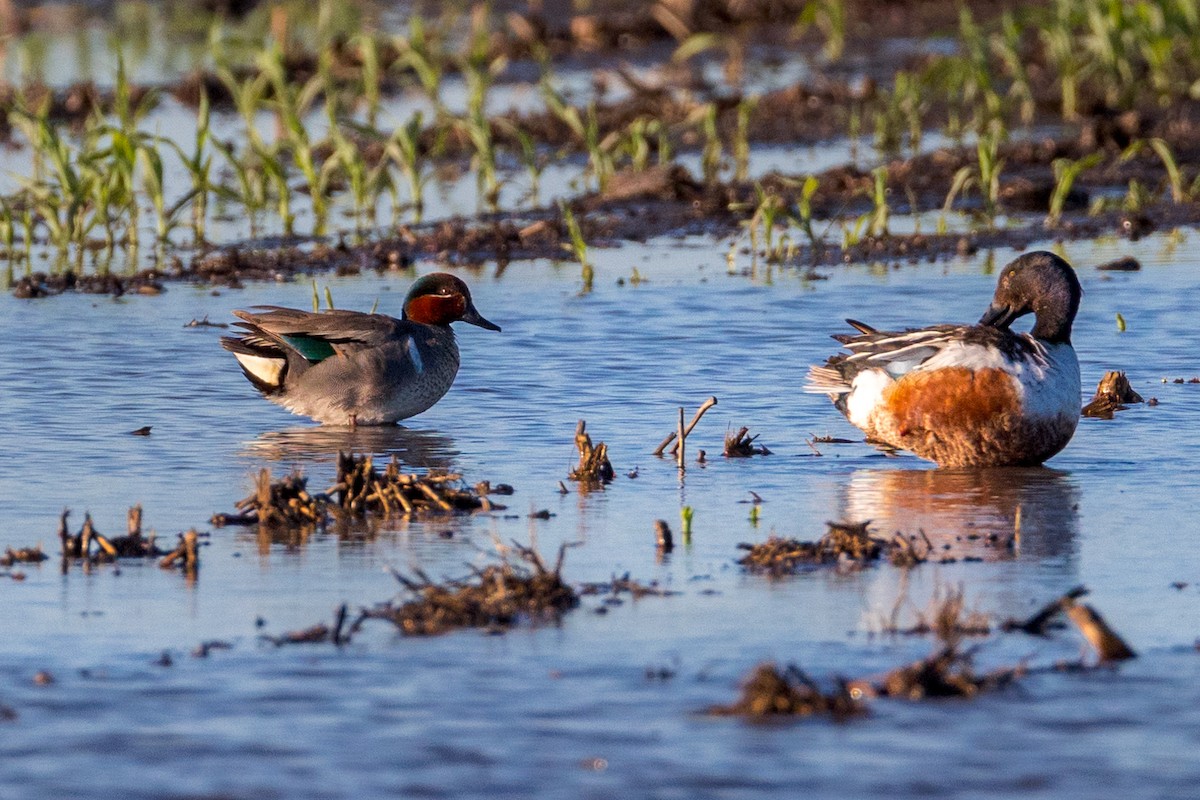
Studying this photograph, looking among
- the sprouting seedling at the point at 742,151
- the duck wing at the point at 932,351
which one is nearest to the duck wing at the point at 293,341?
the duck wing at the point at 932,351

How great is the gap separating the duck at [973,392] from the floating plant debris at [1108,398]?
727 mm

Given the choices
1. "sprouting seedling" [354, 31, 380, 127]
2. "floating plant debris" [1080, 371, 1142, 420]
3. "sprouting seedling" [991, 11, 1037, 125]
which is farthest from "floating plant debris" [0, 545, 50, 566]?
"sprouting seedling" [991, 11, 1037, 125]

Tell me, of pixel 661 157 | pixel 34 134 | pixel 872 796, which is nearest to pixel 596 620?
pixel 872 796

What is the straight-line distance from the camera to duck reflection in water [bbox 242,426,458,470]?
755 centimetres

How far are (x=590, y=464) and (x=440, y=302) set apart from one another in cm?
223

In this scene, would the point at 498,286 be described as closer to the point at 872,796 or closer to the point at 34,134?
the point at 34,134

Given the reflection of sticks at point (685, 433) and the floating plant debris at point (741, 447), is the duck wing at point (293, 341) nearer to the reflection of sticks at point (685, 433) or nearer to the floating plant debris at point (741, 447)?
the reflection of sticks at point (685, 433)

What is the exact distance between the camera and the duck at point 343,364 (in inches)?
320

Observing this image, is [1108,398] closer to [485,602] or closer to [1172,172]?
[485,602]

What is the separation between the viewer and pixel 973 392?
7023mm

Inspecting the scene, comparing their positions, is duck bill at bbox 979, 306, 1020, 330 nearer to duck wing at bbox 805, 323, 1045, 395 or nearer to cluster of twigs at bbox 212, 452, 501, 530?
duck wing at bbox 805, 323, 1045, 395

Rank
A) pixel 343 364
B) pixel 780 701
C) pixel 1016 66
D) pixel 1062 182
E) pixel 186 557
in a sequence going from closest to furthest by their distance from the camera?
pixel 780 701
pixel 186 557
pixel 343 364
pixel 1062 182
pixel 1016 66

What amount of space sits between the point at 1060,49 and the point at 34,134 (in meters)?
8.11

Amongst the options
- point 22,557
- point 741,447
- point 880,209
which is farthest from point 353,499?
point 880,209
